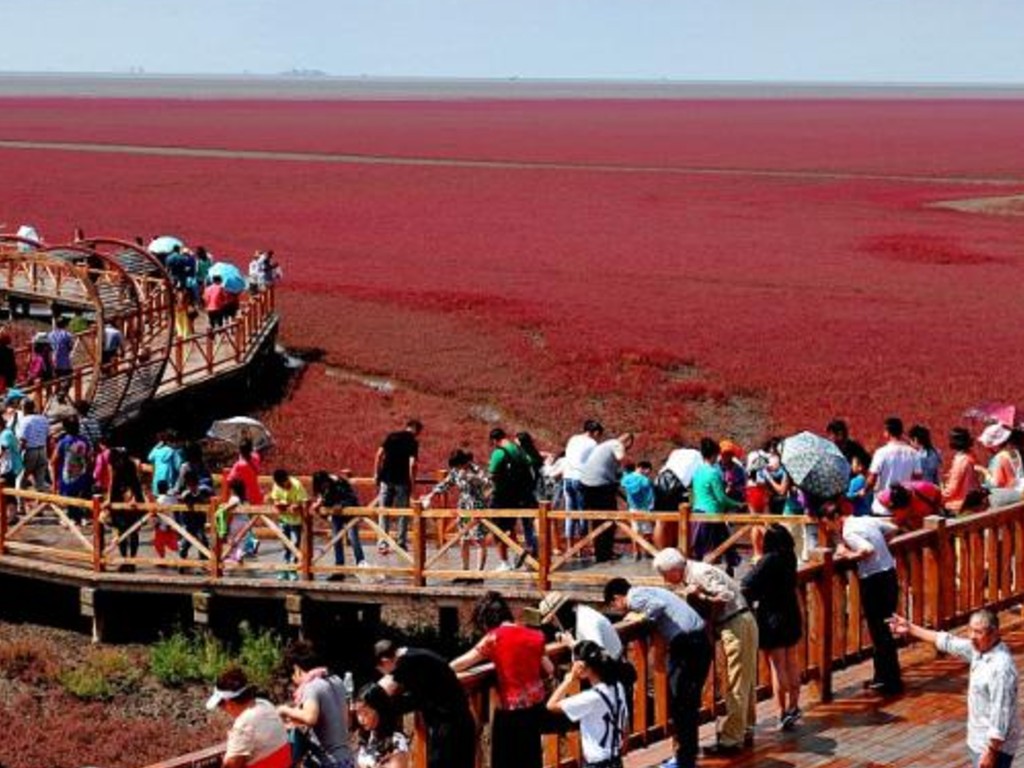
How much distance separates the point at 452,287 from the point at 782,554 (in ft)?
124

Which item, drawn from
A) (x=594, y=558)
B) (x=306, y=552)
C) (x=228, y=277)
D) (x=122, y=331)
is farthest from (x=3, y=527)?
(x=228, y=277)

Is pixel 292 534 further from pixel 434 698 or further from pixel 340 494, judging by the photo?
pixel 434 698

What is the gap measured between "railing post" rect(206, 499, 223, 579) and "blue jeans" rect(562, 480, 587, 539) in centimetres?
330

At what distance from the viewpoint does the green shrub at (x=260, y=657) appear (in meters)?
17.6

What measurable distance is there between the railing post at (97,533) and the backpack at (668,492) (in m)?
5.28

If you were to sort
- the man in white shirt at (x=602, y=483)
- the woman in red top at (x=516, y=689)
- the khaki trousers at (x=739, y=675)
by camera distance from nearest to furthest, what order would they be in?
1. the woman in red top at (x=516, y=689)
2. the khaki trousers at (x=739, y=675)
3. the man in white shirt at (x=602, y=483)

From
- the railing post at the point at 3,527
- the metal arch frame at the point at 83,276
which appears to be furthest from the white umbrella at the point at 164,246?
the railing post at the point at 3,527

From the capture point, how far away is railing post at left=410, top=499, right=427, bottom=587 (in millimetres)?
16234

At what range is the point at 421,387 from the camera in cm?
3456

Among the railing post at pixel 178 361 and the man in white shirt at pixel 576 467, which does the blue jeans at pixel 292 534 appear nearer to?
the man in white shirt at pixel 576 467

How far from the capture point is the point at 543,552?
1602 centimetres

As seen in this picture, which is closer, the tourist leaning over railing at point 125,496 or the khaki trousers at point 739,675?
the khaki trousers at point 739,675

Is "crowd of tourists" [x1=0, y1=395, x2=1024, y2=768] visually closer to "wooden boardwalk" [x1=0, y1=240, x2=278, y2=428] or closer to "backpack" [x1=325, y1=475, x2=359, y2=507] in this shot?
"backpack" [x1=325, y1=475, x2=359, y2=507]

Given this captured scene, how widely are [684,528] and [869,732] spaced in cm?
387
